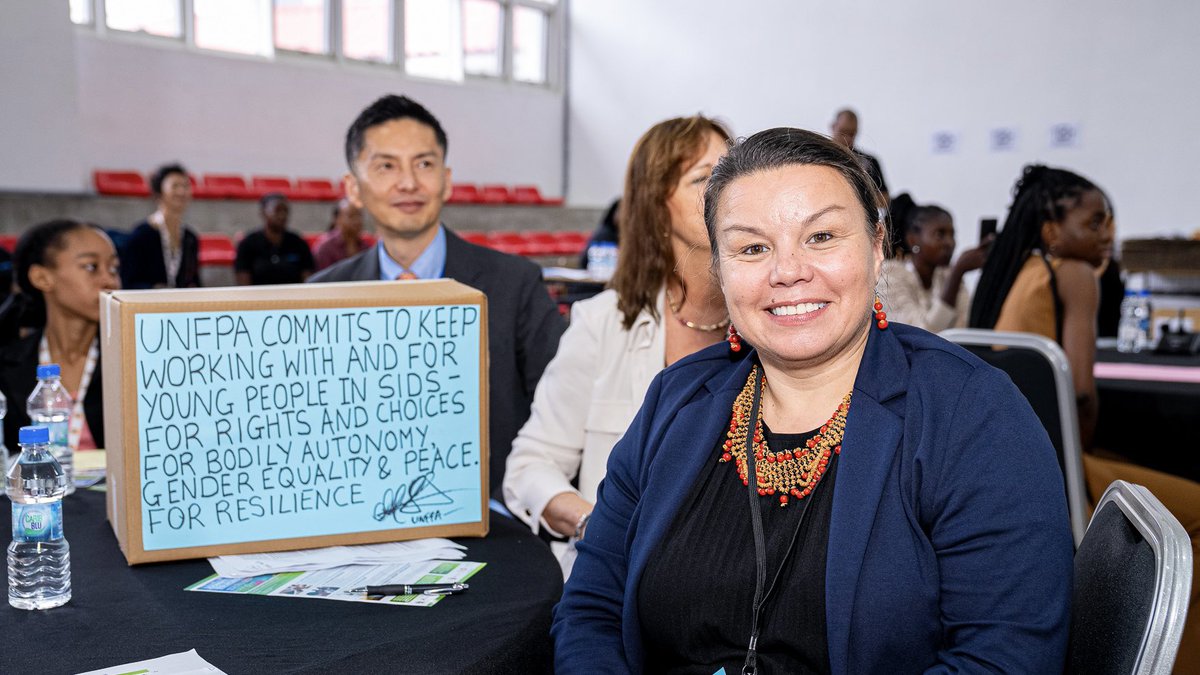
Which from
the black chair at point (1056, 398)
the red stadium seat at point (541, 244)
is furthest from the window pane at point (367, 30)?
the black chair at point (1056, 398)

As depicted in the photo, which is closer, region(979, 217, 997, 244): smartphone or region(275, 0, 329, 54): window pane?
region(979, 217, 997, 244): smartphone

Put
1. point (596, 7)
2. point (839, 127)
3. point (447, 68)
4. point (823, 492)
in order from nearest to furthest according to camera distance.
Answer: point (823, 492)
point (839, 127)
point (447, 68)
point (596, 7)

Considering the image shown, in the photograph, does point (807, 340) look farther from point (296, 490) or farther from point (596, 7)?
point (596, 7)

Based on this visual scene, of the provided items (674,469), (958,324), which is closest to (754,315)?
(674,469)

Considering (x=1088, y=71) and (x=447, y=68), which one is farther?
(x=447, y=68)

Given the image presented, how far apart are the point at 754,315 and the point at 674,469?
244 mm

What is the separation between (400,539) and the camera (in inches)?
65.7

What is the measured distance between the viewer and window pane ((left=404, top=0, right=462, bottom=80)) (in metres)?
12.4

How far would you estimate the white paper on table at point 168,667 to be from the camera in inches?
46.0

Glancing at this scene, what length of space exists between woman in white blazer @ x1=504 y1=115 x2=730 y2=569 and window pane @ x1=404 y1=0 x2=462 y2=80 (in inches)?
428

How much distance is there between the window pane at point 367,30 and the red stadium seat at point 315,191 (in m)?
1.81
